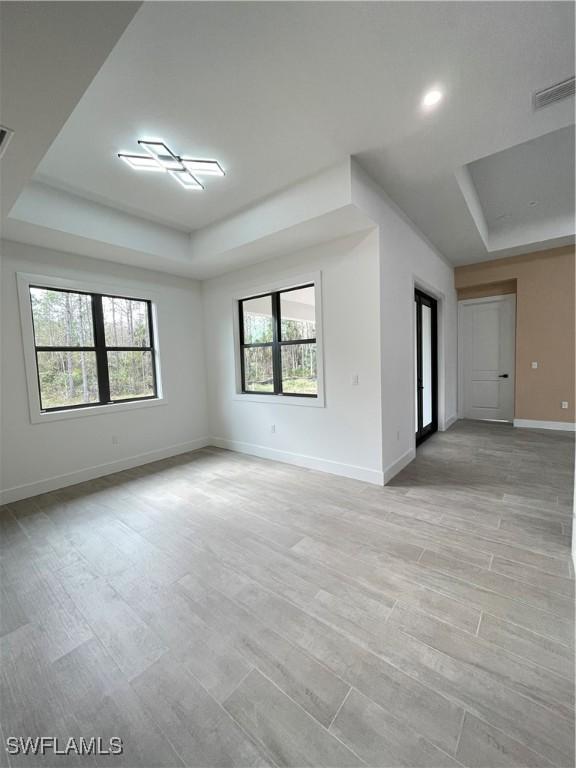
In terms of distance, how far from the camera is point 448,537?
→ 233 centimetres

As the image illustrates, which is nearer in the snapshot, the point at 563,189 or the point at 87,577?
the point at 87,577

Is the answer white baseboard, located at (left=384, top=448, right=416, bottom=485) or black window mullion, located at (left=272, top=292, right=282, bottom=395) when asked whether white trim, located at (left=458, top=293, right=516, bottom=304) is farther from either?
black window mullion, located at (left=272, top=292, right=282, bottom=395)

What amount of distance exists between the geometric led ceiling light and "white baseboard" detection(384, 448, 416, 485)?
3404 mm

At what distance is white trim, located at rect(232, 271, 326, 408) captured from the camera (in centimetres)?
367

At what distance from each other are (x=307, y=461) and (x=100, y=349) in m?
3.05

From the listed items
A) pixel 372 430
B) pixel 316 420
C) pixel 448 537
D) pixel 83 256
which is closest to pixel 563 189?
pixel 372 430

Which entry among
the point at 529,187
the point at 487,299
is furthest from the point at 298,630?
the point at 487,299

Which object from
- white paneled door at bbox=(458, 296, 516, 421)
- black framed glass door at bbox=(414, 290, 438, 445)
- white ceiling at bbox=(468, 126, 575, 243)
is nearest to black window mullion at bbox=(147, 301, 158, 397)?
black framed glass door at bbox=(414, 290, 438, 445)

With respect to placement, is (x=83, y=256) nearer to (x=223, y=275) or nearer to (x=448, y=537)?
(x=223, y=275)

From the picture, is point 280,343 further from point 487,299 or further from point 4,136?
point 487,299

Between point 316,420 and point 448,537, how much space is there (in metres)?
1.86

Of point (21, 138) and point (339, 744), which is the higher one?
point (21, 138)

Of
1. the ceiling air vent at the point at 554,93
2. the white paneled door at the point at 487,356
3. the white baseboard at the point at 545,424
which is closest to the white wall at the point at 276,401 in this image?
the ceiling air vent at the point at 554,93

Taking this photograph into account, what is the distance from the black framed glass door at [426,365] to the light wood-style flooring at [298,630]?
197 cm
